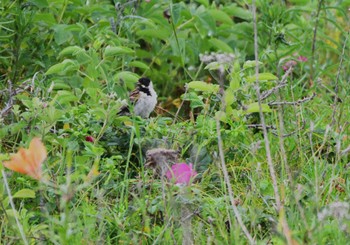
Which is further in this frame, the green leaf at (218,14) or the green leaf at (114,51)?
the green leaf at (218,14)

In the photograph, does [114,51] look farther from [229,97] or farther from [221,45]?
[221,45]

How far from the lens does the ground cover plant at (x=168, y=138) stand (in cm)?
329

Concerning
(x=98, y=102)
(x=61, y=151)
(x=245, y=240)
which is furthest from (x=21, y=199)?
(x=245, y=240)

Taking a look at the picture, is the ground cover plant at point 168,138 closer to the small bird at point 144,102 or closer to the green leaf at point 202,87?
the green leaf at point 202,87

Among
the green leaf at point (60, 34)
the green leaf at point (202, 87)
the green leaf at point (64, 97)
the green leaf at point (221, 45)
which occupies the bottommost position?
the green leaf at point (221, 45)

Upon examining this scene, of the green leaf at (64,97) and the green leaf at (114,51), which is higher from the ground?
the green leaf at (114,51)

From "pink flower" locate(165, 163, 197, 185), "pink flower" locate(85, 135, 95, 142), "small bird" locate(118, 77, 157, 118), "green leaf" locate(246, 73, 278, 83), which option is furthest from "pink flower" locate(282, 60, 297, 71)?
"pink flower" locate(165, 163, 197, 185)

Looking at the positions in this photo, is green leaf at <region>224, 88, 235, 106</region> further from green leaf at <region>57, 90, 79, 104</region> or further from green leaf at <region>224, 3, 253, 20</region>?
green leaf at <region>224, 3, 253, 20</region>

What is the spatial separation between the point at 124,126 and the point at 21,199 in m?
0.69

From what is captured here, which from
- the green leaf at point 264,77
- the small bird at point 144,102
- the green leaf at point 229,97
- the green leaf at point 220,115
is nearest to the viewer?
the green leaf at point 220,115

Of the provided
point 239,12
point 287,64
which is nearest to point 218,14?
point 239,12

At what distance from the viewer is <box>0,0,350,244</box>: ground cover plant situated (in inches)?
130

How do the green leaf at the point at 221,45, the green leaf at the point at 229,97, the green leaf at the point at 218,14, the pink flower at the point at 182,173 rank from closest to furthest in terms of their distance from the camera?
the pink flower at the point at 182,173 < the green leaf at the point at 229,97 < the green leaf at the point at 218,14 < the green leaf at the point at 221,45

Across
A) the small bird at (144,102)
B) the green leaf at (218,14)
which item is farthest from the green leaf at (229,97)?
the green leaf at (218,14)
